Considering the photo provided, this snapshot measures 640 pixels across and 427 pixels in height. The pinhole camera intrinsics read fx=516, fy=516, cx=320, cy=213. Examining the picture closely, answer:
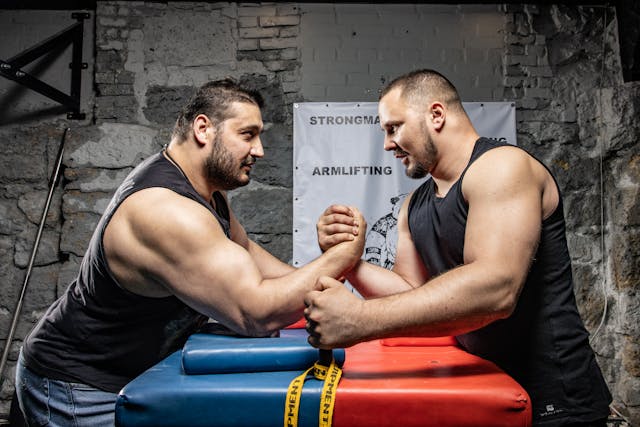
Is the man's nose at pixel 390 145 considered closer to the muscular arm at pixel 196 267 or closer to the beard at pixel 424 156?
the beard at pixel 424 156

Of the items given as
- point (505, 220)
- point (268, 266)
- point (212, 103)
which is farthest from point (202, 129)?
point (505, 220)

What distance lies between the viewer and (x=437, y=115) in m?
1.78

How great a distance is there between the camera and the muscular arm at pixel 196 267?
1367 millimetres

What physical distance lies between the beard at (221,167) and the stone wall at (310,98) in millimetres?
1371

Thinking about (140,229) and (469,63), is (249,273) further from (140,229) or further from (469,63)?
(469,63)

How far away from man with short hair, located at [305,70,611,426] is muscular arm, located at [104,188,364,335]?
0.20 meters

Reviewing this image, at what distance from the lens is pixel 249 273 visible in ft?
4.52

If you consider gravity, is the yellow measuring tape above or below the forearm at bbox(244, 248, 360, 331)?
below

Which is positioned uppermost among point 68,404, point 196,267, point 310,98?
point 310,98

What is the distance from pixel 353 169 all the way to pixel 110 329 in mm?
1983

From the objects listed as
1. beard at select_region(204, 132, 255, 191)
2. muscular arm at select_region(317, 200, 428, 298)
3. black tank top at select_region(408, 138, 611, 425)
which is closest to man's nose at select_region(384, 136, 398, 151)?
muscular arm at select_region(317, 200, 428, 298)

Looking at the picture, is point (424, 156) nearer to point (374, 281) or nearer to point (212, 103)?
point (374, 281)

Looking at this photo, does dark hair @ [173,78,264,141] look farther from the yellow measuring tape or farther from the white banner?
the white banner

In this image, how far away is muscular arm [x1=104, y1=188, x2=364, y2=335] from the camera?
4.49 ft
